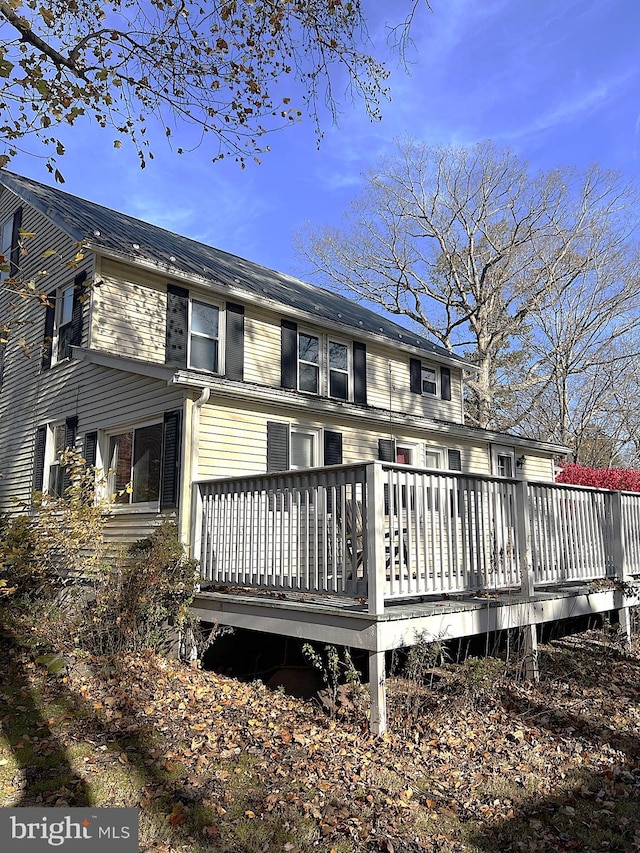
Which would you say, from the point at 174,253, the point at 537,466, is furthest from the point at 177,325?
the point at 537,466

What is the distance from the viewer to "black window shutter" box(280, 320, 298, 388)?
13.3 meters

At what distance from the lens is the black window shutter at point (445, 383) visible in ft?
57.9

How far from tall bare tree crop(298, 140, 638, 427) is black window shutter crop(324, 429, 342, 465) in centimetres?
1463

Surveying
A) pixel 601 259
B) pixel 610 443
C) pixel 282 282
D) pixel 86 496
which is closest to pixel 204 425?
pixel 86 496

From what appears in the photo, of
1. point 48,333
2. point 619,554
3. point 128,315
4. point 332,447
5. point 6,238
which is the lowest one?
point 619,554

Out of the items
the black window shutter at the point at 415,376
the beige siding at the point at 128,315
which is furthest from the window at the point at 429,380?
the beige siding at the point at 128,315

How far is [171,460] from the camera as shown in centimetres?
880

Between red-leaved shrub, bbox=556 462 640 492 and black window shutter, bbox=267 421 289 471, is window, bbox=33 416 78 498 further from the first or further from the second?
red-leaved shrub, bbox=556 462 640 492

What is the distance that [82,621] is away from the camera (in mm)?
7246

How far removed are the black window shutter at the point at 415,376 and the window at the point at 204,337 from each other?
20.2 feet

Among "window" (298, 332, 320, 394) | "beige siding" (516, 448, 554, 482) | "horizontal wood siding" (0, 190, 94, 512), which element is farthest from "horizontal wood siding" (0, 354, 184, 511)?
"beige siding" (516, 448, 554, 482)

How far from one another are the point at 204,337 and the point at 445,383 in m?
8.08

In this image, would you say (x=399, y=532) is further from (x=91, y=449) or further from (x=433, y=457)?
(x=433, y=457)

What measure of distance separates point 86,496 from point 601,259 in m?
24.2
